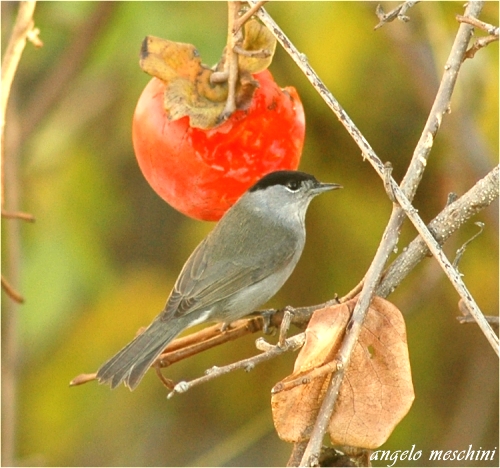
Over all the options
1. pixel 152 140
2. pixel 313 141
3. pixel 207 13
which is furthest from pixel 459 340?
pixel 152 140

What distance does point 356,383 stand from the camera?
2.06 metres

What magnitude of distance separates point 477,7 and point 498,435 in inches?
97.2

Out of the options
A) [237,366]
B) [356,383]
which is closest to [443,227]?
[356,383]

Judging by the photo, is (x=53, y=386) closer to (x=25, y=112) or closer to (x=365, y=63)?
(x=25, y=112)

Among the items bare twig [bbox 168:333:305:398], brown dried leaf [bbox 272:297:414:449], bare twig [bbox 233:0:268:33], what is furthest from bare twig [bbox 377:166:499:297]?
bare twig [bbox 233:0:268:33]

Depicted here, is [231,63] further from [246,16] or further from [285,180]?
[285,180]

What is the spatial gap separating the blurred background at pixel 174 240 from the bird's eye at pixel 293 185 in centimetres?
47

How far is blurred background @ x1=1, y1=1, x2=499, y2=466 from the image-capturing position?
4070 mm

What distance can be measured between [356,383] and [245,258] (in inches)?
72.9

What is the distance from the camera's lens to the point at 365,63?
14.0 feet

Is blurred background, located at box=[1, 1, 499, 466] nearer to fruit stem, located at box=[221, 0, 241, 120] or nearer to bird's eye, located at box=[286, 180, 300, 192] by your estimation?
bird's eye, located at box=[286, 180, 300, 192]

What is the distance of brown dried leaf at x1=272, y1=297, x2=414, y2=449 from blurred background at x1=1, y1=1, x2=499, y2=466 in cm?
175

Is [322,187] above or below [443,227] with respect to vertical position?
below

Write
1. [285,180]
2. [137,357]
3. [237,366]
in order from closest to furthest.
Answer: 1. [237,366]
2. [137,357]
3. [285,180]
